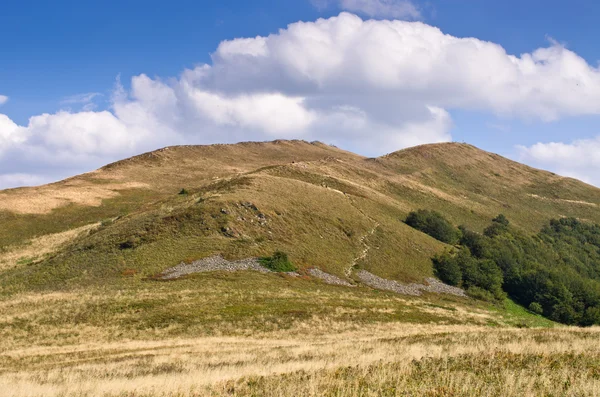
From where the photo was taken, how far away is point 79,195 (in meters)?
112

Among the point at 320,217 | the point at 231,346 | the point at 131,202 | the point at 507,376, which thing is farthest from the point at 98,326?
the point at 131,202

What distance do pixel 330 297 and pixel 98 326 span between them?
23.0 metres

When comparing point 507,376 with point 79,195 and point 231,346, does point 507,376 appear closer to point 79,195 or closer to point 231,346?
point 231,346

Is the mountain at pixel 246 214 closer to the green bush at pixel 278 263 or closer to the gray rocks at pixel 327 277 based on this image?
the gray rocks at pixel 327 277

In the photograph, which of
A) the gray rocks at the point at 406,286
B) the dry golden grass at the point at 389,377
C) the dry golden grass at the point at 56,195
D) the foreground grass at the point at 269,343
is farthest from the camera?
the dry golden grass at the point at 56,195

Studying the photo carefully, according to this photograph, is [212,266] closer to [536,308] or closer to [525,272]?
[536,308]

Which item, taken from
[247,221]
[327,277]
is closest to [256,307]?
[327,277]

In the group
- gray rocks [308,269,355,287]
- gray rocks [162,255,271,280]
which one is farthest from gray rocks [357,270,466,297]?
gray rocks [162,255,271,280]

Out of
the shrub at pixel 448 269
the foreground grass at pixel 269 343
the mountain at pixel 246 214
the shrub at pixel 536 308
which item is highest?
the mountain at pixel 246 214

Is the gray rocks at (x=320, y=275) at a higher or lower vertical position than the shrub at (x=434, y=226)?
lower

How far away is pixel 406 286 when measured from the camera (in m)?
61.0

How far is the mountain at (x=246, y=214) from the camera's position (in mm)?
57938

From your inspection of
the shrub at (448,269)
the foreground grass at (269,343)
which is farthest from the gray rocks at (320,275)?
the shrub at (448,269)

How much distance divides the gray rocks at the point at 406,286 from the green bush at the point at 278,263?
395 inches
